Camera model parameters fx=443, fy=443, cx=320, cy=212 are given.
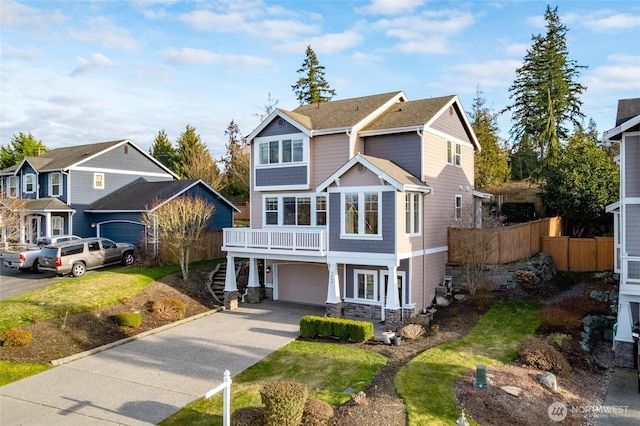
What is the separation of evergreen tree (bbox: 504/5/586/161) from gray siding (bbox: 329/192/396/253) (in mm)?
25159

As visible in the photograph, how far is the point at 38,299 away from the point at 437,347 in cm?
1573

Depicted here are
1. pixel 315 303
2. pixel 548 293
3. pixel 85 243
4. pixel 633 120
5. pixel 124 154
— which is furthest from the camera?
pixel 124 154

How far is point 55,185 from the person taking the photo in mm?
30531

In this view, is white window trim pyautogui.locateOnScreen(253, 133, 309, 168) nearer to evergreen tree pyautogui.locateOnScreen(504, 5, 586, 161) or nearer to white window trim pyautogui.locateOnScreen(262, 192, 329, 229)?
white window trim pyautogui.locateOnScreen(262, 192, 329, 229)

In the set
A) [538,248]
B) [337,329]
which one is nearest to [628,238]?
[538,248]

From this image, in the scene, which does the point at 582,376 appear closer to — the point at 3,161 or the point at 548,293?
the point at 548,293

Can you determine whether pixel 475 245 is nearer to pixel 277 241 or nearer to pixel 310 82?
pixel 277 241

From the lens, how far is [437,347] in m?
14.4

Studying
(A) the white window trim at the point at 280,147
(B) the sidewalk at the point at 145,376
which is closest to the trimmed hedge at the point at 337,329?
(B) the sidewalk at the point at 145,376

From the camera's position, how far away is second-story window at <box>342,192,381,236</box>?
17.3m

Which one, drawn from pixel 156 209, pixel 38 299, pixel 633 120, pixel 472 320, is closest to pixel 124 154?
pixel 156 209

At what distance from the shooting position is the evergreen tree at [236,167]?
4556 centimetres

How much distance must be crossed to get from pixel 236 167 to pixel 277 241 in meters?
28.8

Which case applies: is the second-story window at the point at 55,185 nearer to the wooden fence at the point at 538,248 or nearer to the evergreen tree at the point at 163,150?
the evergreen tree at the point at 163,150
